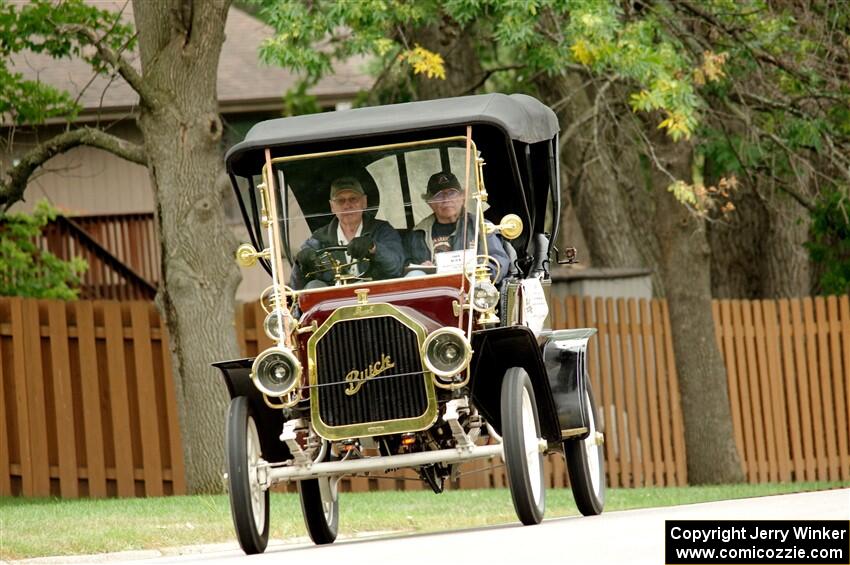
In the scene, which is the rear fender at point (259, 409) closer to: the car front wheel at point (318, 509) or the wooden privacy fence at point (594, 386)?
the car front wheel at point (318, 509)

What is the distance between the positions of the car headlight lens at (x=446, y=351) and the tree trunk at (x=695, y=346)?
9.56 metres

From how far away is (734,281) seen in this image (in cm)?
2455

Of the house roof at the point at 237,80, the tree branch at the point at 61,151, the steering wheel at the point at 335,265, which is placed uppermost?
the house roof at the point at 237,80

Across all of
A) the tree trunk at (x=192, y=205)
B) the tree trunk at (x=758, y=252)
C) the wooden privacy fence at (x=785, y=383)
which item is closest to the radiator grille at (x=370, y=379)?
the tree trunk at (x=192, y=205)

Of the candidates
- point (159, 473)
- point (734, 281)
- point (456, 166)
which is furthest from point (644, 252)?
point (456, 166)

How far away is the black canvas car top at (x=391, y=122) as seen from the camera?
1020 cm

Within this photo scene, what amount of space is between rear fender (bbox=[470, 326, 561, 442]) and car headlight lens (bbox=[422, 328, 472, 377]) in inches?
16.6

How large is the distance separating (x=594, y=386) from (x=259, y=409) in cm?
903

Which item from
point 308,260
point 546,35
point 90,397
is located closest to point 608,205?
point 546,35

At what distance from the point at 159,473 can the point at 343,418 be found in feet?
24.8

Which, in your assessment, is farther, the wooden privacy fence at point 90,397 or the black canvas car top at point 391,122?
the wooden privacy fence at point 90,397

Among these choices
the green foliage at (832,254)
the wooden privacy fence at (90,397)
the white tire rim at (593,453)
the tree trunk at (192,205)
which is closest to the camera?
the white tire rim at (593,453)

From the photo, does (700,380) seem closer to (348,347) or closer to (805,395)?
(805,395)

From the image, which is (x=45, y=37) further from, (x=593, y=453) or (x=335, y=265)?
(x=593, y=453)
